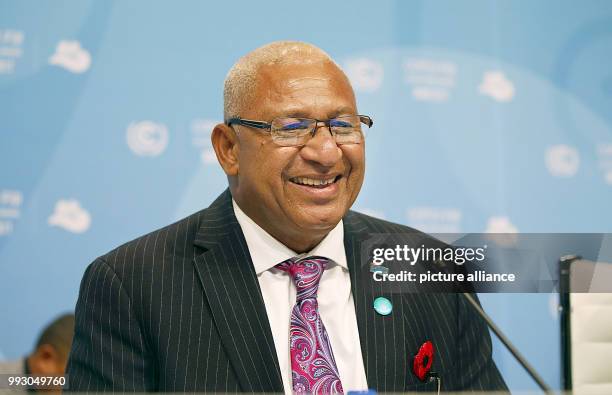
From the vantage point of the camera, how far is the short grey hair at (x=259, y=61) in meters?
2.13

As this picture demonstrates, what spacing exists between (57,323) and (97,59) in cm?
121

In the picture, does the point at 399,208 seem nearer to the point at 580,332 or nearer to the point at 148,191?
the point at 148,191

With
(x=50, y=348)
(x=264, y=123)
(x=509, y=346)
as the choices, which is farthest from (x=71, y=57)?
(x=509, y=346)

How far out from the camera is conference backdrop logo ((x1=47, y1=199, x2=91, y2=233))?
350 centimetres

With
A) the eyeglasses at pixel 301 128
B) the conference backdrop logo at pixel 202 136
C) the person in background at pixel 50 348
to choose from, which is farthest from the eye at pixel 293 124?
the person in background at pixel 50 348

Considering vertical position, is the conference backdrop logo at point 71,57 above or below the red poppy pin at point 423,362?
above

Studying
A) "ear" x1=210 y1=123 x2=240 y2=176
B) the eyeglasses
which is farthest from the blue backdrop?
the eyeglasses

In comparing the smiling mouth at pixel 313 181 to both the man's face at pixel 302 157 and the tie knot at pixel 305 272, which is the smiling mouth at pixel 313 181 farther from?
the tie knot at pixel 305 272

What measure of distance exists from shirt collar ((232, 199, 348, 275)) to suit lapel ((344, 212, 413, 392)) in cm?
4

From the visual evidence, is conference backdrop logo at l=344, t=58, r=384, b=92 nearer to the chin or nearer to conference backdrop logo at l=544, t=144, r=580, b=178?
conference backdrop logo at l=544, t=144, r=580, b=178

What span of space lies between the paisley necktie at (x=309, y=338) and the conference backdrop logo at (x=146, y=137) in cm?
161

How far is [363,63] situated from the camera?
145 inches

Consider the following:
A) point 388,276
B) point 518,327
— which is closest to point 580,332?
point 388,276

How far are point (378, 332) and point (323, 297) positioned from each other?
175 mm
